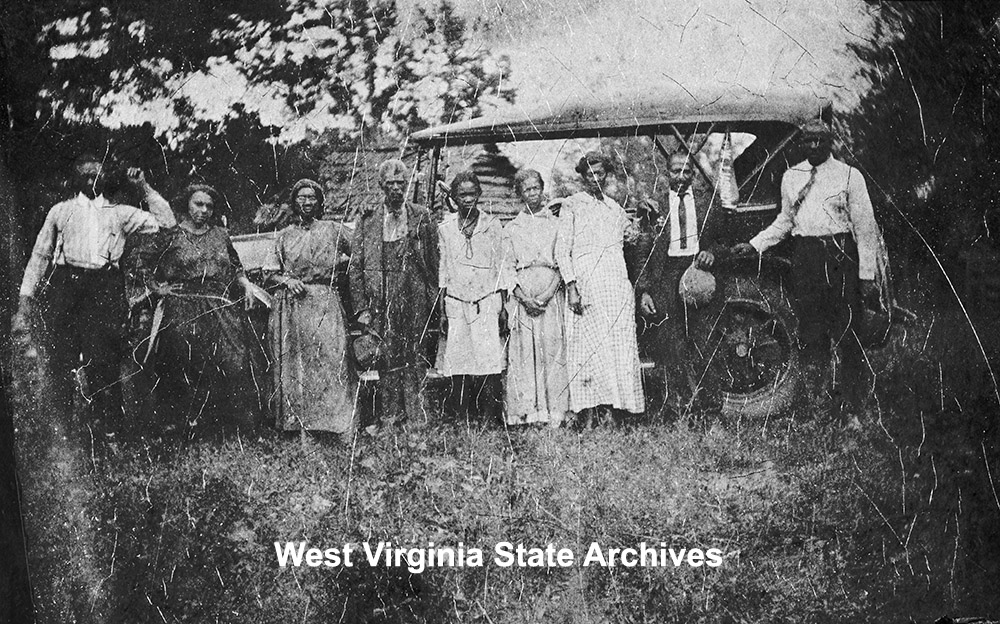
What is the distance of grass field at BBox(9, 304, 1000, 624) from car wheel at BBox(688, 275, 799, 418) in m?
0.09

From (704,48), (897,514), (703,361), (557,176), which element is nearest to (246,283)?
(557,176)

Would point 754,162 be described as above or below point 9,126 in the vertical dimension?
below

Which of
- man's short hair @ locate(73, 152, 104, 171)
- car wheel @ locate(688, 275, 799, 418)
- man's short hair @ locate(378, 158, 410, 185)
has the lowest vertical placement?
car wheel @ locate(688, 275, 799, 418)

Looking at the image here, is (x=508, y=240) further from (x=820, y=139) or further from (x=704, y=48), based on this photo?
(x=820, y=139)

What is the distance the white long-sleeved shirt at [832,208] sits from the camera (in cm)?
250

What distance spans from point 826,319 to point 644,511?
3.08 feet

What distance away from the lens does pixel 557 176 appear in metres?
2.50

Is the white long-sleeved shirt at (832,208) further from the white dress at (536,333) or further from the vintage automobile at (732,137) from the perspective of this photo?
→ the white dress at (536,333)

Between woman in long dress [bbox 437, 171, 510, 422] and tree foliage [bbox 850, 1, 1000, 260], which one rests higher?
tree foliage [bbox 850, 1, 1000, 260]

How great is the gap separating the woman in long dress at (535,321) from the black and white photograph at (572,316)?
0.01m

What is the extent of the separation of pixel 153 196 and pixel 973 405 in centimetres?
305

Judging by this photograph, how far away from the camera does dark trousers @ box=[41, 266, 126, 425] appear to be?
2.58 m

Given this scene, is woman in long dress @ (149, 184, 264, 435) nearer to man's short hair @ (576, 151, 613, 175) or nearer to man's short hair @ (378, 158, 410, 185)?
man's short hair @ (378, 158, 410, 185)

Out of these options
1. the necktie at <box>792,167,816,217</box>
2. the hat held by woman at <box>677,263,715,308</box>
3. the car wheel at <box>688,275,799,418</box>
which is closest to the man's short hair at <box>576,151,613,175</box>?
the hat held by woman at <box>677,263,715,308</box>
